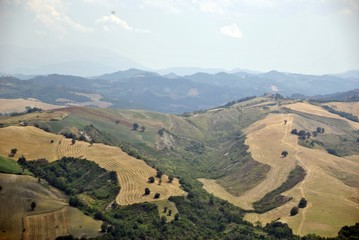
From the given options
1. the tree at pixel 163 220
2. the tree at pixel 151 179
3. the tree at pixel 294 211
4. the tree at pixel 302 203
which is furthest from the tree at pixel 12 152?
the tree at pixel 302 203

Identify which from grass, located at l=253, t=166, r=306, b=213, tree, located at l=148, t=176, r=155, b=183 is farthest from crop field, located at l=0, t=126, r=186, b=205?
grass, located at l=253, t=166, r=306, b=213

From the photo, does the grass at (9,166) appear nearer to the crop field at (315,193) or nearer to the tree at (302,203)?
the crop field at (315,193)

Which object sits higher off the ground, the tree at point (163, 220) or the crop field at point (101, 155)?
the crop field at point (101, 155)

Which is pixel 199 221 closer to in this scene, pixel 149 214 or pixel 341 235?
pixel 149 214

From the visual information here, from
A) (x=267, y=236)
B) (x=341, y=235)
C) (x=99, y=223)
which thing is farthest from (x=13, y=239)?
(x=341, y=235)

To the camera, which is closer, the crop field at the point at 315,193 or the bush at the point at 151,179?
the crop field at the point at 315,193

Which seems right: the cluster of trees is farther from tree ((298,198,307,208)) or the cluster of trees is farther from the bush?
the bush
